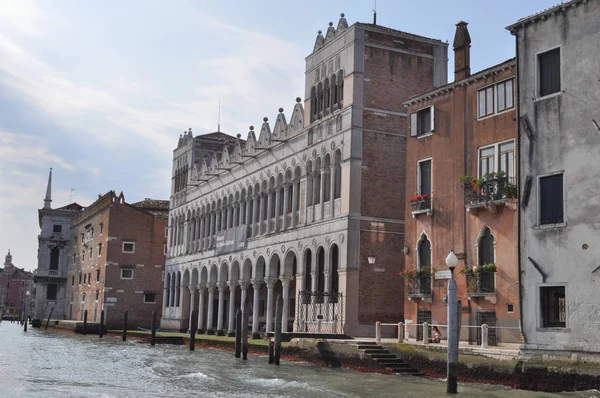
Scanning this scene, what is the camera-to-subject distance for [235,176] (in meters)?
45.6

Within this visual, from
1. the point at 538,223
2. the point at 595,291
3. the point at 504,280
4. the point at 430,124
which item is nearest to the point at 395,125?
the point at 430,124

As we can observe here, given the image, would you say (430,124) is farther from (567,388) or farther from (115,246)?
(115,246)

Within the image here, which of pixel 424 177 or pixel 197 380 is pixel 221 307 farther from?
pixel 197 380

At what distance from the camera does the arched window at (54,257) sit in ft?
302

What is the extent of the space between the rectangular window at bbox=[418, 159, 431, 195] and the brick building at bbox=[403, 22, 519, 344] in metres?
0.04

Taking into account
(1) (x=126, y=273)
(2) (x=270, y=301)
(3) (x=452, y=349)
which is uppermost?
(1) (x=126, y=273)

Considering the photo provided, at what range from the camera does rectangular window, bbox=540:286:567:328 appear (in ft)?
65.8

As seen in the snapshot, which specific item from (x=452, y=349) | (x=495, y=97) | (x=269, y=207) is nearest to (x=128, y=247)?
(x=269, y=207)

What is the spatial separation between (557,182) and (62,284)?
263 ft

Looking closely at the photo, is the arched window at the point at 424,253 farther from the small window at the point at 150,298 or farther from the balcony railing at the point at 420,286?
the small window at the point at 150,298

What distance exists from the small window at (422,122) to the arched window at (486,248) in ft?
15.8

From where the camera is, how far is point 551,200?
67.8ft

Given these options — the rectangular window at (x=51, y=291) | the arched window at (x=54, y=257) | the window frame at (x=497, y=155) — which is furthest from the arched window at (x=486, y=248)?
the rectangular window at (x=51, y=291)

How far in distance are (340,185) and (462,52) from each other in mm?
8212
